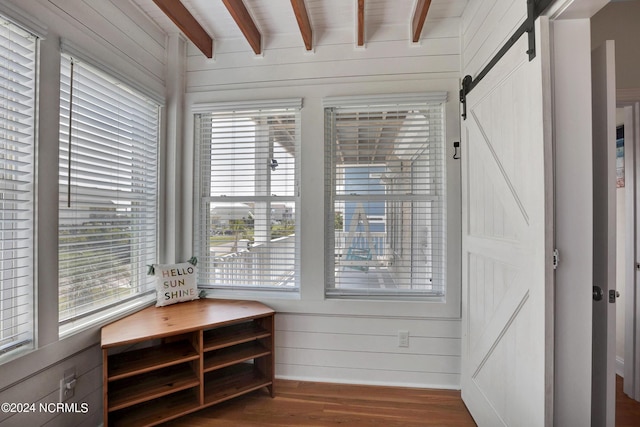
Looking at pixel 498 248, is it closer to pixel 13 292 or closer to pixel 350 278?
pixel 350 278

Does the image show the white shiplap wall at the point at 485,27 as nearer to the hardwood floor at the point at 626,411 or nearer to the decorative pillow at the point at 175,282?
the hardwood floor at the point at 626,411

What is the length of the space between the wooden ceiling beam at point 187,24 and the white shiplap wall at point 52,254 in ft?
1.20

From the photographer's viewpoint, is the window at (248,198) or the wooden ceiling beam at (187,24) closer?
the wooden ceiling beam at (187,24)

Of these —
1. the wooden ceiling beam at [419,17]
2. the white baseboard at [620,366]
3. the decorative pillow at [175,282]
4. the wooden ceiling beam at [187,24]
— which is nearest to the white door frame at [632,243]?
the white baseboard at [620,366]

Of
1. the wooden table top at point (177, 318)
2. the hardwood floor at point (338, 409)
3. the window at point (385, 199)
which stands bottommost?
the hardwood floor at point (338, 409)

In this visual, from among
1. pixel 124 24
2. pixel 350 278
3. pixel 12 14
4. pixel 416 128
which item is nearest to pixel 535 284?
pixel 350 278

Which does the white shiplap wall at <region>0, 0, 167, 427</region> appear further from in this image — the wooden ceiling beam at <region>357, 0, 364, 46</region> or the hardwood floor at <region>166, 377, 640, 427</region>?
the wooden ceiling beam at <region>357, 0, 364, 46</region>

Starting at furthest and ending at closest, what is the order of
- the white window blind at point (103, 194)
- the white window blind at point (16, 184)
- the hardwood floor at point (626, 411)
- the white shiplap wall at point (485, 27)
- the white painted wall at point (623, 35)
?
the white painted wall at point (623, 35)
the hardwood floor at point (626, 411)
the white window blind at point (103, 194)
the white shiplap wall at point (485, 27)
the white window blind at point (16, 184)

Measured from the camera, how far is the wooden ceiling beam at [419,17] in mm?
1708

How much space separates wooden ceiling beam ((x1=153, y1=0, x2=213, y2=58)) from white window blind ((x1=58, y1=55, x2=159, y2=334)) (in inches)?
22.4

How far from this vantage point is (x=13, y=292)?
4.10ft

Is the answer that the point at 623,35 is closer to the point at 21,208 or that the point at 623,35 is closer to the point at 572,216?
the point at 572,216

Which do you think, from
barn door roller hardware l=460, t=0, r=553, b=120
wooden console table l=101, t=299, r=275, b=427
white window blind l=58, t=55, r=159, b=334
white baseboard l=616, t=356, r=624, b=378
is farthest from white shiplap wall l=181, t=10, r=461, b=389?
white baseboard l=616, t=356, r=624, b=378

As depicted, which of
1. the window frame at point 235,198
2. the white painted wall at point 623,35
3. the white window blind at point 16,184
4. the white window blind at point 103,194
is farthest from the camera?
the window frame at point 235,198
